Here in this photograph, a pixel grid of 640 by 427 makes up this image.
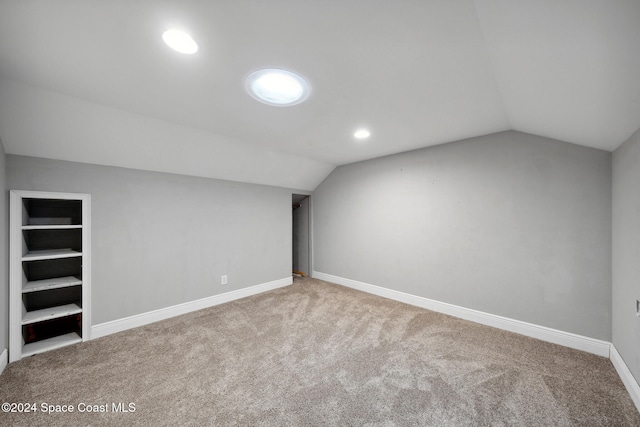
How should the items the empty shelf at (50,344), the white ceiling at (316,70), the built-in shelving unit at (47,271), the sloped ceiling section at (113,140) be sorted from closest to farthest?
1. the white ceiling at (316,70)
2. the sloped ceiling section at (113,140)
3. the built-in shelving unit at (47,271)
4. the empty shelf at (50,344)

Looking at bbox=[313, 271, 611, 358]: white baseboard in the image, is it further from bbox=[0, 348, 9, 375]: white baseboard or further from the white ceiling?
bbox=[0, 348, 9, 375]: white baseboard

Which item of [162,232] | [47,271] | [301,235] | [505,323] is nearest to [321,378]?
[505,323]

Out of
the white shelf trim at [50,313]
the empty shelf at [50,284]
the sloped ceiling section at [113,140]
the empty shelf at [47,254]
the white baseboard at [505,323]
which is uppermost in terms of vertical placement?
the sloped ceiling section at [113,140]

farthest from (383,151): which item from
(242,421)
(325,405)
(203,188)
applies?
(242,421)

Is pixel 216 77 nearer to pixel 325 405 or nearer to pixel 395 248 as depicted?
pixel 325 405

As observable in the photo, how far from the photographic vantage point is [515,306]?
8.52 feet

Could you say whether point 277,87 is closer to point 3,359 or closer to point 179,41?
point 179,41

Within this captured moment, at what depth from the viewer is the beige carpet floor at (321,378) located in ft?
5.01

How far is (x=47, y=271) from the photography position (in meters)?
2.53

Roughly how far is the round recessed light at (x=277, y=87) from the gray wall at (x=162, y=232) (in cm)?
193

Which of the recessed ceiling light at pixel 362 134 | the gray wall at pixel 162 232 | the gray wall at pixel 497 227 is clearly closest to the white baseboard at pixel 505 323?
the gray wall at pixel 497 227

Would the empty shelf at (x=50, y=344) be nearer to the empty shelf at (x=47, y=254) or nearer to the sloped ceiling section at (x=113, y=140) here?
the empty shelf at (x=47, y=254)

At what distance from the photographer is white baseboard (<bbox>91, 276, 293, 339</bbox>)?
255 centimetres

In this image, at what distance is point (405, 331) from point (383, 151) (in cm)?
230
